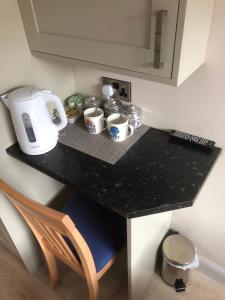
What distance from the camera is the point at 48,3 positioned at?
836 mm

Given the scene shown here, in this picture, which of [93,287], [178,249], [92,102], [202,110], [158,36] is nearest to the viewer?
[158,36]

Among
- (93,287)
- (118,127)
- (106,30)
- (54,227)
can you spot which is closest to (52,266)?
(93,287)

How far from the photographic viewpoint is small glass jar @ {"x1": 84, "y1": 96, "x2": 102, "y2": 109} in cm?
123

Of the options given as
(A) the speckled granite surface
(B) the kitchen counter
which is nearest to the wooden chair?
(B) the kitchen counter

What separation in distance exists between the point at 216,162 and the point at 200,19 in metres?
0.54

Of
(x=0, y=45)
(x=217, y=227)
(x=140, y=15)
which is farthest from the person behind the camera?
(x=217, y=227)

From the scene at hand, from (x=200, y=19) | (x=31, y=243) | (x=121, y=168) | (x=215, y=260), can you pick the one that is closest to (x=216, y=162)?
(x=121, y=168)

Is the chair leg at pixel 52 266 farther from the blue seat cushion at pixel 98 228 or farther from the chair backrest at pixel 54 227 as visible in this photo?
the blue seat cushion at pixel 98 228

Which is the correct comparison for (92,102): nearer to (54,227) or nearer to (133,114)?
(133,114)

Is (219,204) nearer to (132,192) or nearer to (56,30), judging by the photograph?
(132,192)

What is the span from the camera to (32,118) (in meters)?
0.99

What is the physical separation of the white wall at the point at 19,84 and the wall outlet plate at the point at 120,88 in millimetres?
229

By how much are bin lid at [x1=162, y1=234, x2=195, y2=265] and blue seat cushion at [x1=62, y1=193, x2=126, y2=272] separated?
32cm

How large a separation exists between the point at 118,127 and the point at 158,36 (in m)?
0.45
